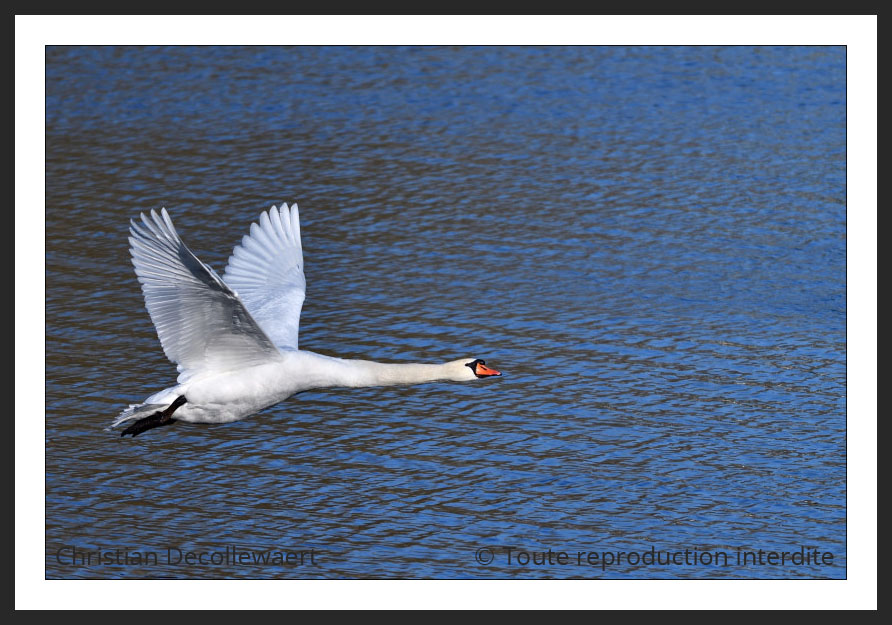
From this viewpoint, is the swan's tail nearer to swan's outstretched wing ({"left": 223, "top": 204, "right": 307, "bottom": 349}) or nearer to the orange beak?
swan's outstretched wing ({"left": 223, "top": 204, "right": 307, "bottom": 349})

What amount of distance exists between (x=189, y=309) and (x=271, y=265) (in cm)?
215

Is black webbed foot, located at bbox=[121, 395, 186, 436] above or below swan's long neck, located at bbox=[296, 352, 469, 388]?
below

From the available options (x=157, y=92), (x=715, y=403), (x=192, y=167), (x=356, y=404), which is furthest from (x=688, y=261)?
(x=157, y=92)

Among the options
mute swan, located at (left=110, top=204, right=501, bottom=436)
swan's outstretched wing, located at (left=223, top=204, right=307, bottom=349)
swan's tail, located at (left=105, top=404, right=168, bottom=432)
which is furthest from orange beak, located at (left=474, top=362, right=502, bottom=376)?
swan's tail, located at (left=105, top=404, right=168, bottom=432)

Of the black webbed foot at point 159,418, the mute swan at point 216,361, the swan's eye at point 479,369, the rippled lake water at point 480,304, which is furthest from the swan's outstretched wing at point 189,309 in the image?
the swan's eye at point 479,369

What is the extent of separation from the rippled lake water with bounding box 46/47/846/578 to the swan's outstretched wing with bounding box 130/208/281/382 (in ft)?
4.85

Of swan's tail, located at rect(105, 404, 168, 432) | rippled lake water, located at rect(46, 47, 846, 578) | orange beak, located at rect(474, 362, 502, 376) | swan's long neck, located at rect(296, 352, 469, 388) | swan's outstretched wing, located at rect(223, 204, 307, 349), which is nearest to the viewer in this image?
orange beak, located at rect(474, 362, 502, 376)

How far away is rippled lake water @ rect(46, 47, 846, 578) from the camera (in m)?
12.8

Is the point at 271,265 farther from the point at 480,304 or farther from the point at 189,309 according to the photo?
the point at 480,304

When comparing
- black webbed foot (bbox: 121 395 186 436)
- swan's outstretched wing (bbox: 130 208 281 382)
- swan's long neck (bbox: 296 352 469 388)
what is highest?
swan's outstretched wing (bbox: 130 208 281 382)

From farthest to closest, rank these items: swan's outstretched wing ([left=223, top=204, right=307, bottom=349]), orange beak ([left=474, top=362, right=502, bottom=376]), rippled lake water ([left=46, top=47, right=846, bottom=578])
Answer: swan's outstretched wing ([left=223, top=204, right=307, bottom=349]), rippled lake water ([left=46, top=47, right=846, bottom=578]), orange beak ([left=474, top=362, right=502, bottom=376])

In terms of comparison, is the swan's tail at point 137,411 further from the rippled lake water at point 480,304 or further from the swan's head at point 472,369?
the swan's head at point 472,369

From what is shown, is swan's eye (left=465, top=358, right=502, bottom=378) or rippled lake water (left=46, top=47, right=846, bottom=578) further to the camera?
rippled lake water (left=46, top=47, right=846, bottom=578)

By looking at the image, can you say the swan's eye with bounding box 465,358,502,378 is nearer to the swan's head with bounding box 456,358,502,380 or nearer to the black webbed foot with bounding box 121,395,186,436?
the swan's head with bounding box 456,358,502,380
